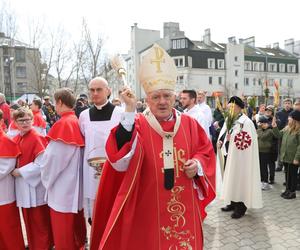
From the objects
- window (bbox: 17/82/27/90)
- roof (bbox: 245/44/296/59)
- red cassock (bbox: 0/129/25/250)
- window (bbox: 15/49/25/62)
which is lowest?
red cassock (bbox: 0/129/25/250)

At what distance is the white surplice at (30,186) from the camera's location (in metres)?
3.83

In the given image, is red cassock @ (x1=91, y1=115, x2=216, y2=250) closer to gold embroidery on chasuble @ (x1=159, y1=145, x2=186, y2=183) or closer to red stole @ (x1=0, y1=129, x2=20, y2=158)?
gold embroidery on chasuble @ (x1=159, y1=145, x2=186, y2=183)

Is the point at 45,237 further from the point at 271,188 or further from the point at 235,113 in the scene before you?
the point at 271,188

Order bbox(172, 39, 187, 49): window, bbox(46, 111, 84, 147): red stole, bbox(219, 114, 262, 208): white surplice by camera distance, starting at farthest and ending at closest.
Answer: bbox(172, 39, 187, 49): window → bbox(219, 114, 262, 208): white surplice → bbox(46, 111, 84, 147): red stole

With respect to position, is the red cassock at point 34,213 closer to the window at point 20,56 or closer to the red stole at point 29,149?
the red stole at point 29,149

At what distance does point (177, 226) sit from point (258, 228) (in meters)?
2.92

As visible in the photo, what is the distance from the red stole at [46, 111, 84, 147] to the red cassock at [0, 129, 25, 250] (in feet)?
1.72

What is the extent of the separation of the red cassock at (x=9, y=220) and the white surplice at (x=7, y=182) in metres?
0.06

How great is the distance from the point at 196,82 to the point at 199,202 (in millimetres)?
46524

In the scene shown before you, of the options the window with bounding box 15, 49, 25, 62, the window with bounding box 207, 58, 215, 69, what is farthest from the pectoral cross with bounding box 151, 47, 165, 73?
the window with bounding box 207, 58, 215, 69

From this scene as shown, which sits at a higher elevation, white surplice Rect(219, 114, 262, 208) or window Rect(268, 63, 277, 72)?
window Rect(268, 63, 277, 72)

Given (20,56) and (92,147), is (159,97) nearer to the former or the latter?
(92,147)

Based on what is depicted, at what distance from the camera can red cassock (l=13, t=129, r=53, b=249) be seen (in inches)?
155

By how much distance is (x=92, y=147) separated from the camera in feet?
12.5
